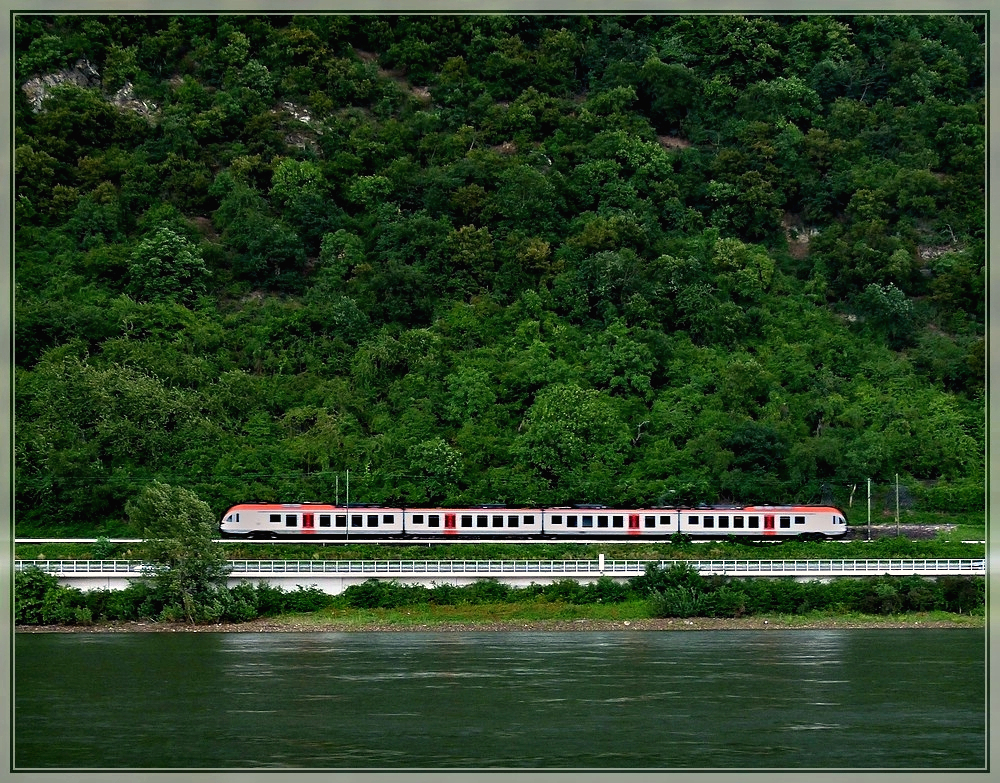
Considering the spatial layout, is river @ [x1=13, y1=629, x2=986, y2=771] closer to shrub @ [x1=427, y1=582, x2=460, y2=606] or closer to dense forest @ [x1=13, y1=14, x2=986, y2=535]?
shrub @ [x1=427, y1=582, x2=460, y2=606]

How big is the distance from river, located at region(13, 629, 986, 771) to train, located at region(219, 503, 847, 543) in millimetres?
10078

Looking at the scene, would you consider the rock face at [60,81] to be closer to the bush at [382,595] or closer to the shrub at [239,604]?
the shrub at [239,604]

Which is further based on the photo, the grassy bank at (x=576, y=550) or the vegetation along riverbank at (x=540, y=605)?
the grassy bank at (x=576, y=550)

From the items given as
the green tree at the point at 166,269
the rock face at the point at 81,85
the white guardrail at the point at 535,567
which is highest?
the rock face at the point at 81,85

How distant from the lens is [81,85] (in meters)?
86.4

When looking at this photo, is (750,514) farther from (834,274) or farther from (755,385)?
(834,274)

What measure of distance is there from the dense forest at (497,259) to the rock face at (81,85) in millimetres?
150

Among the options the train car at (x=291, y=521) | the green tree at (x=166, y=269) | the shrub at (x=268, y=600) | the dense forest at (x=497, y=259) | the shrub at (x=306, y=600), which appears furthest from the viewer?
the green tree at (x=166, y=269)

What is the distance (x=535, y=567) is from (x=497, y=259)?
1135 inches

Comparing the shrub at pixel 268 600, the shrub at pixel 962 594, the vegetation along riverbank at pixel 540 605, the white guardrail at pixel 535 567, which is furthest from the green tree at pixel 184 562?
the shrub at pixel 962 594

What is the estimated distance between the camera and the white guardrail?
50156 millimetres

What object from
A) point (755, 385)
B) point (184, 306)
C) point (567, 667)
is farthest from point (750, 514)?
point (184, 306)

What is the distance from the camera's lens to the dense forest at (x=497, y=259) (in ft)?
208

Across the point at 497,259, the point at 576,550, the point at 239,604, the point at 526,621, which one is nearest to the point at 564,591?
the point at 526,621
